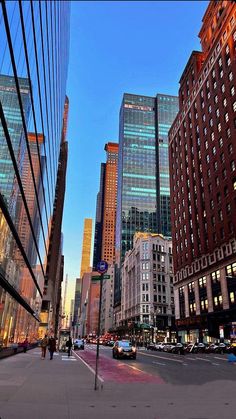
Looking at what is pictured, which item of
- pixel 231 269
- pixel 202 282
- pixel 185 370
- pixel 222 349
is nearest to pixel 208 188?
pixel 231 269

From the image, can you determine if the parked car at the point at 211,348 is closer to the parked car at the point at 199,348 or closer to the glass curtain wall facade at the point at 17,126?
the parked car at the point at 199,348

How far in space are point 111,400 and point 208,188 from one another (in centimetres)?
6541

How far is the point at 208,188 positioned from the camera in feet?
238

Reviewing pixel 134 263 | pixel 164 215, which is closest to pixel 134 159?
pixel 164 215

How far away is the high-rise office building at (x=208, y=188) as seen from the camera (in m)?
63.1

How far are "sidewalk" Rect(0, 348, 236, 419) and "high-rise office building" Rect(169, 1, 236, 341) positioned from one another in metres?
47.0

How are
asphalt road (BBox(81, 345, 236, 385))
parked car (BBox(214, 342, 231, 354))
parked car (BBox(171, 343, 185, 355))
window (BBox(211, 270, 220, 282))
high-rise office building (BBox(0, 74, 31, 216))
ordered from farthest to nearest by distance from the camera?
window (BBox(211, 270, 220, 282)), parked car (BBox(214, 342, 231, 354)), parked car (BBox(171, 343, 185, 355)), high-rise office building (BBox(0, 74, 31, 216)), asphalt road (BBox(81, 345, 236, 385))

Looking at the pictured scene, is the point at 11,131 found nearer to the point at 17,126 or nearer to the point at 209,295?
the point at 17,126

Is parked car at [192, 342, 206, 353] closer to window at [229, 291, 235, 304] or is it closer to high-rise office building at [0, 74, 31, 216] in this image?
window at [229, 291, 235, 304]

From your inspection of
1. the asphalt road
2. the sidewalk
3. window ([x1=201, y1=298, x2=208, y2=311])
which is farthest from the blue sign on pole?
window ([x1=201, y1=298, x2=208, y2=311])

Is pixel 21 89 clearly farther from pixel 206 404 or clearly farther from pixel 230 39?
pixel 230 39

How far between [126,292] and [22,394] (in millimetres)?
148208

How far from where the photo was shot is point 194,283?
250 ft

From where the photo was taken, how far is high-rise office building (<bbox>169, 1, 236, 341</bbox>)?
6309 centimetres
